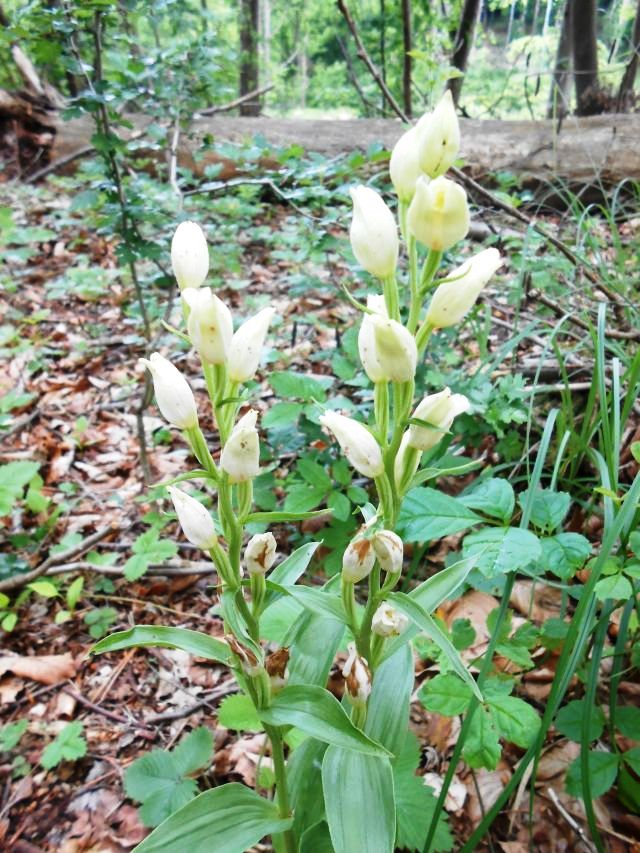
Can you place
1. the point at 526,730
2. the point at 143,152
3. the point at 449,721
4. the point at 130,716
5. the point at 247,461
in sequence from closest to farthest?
the point at 247,461, the point at 526,730, the point at 449,721, the point at 130,716, the point at 143,152

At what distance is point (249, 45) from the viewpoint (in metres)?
6.45

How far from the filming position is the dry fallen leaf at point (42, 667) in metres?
1.40

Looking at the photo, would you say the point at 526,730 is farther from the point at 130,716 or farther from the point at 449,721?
the point at 130,716

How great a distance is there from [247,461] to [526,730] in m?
0.57

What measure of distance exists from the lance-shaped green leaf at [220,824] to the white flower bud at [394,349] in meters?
0.57

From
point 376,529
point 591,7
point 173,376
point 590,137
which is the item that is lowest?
point 376,529

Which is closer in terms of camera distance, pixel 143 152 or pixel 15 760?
pixel 15 760

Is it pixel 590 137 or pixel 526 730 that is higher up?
pixel 590 137

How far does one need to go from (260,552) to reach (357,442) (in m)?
0.17

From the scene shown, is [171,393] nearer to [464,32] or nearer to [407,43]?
[407,43]

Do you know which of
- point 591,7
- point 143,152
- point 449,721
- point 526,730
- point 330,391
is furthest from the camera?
point 591,7

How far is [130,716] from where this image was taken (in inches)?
52.2

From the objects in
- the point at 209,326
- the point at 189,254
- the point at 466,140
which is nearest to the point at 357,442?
the point at 209,326

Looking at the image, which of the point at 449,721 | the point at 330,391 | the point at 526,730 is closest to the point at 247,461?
the point at 526,730
